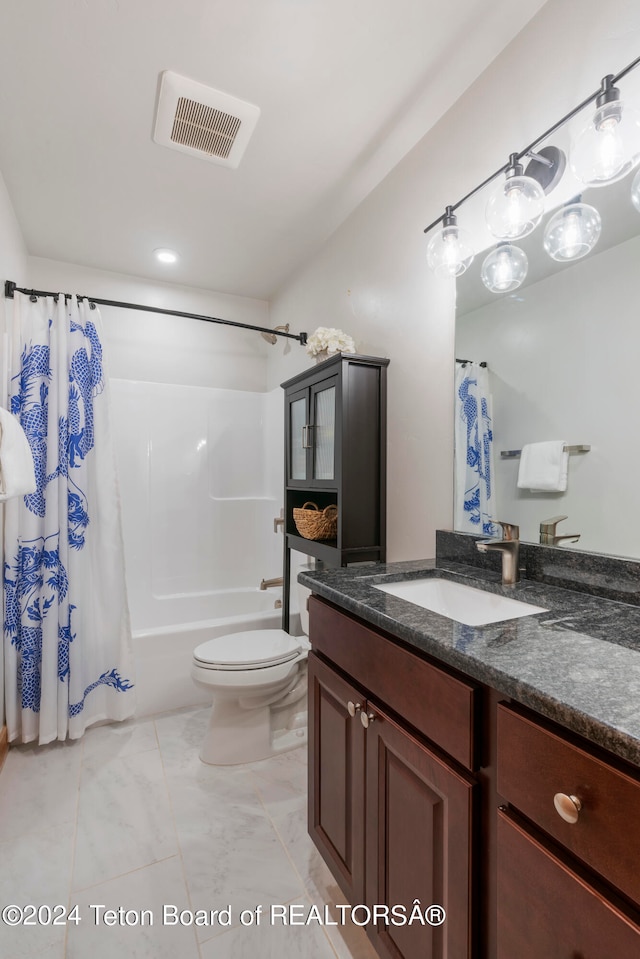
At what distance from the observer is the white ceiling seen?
1193mm

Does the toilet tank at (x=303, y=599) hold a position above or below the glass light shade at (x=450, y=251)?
below

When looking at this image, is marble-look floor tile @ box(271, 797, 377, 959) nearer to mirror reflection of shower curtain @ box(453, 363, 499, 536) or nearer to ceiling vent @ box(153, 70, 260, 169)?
mirror reflection of shower curtain @ box(453, 363, 499, 536)

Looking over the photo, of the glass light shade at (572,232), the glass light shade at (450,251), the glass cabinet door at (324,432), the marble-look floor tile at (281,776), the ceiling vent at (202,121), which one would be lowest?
the marble-look floor tile at (281,776)

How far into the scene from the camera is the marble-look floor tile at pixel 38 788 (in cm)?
154

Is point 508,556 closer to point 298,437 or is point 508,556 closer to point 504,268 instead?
point 504,268

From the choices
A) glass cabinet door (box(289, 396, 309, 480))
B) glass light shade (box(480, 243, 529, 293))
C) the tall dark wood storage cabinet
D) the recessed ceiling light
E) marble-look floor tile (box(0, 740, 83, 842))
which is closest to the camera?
glass light shade (box(480, 243, 529, 293))

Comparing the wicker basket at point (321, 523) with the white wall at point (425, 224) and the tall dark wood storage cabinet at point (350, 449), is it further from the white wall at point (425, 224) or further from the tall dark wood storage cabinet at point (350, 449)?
the white wall at point (425, 224)

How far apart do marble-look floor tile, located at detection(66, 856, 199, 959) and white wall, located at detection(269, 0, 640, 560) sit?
1.22 metres

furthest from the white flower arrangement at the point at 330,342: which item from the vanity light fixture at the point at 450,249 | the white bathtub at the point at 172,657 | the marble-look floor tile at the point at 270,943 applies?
the marble-look floor tile at the point at 270,943

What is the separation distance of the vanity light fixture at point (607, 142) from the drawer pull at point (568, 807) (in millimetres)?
1170

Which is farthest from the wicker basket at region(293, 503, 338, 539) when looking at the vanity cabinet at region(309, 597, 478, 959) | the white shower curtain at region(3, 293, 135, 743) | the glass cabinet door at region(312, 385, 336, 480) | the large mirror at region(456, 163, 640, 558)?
the white shower curtain at region(3, 293, 135, 743)

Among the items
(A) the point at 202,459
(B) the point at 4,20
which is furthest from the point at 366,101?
(A) the point at 202,459

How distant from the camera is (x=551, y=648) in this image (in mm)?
719

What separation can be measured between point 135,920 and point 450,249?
2.08 m
